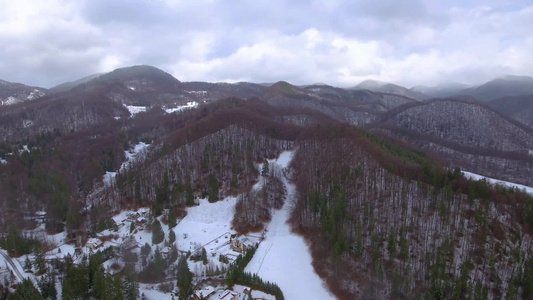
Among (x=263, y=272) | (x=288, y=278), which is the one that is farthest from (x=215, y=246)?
A: (x=288, y=278)

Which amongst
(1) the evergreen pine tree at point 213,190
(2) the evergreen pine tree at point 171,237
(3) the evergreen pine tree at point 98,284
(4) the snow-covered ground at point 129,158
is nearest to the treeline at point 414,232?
(1) the evergreen pine tree at point 213,190

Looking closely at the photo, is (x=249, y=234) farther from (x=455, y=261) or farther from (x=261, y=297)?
(x=455, y=261)

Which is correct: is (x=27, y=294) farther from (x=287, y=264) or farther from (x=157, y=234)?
(x=287, y=264)

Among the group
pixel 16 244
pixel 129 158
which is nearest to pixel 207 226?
pixel 16 244

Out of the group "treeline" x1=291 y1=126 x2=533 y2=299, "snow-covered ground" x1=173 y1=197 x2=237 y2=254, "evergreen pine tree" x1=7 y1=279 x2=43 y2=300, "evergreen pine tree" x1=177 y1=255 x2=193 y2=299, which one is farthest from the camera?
"snow-covered ground" x1=173 y1=197 x2=237 y2=254

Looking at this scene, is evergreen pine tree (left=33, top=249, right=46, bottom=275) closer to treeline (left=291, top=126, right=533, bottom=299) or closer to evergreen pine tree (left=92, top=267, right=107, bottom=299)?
evergreen pine tree (left=92, top=267, right=107, bottom=299)

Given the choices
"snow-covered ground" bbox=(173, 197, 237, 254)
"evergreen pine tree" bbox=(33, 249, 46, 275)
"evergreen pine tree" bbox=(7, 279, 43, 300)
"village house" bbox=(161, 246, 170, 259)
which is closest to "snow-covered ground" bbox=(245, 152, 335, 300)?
"snow-covered ground" bbox=(173, 197, 237, 254)
